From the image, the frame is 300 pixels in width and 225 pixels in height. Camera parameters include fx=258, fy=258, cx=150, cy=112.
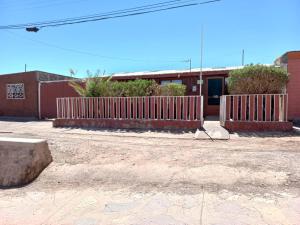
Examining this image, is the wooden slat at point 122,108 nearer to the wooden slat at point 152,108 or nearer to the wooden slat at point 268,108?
the wooden slat at point 152,108

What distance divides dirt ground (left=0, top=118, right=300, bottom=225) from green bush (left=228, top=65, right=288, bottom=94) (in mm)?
2558

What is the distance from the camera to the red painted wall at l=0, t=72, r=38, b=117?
17.1 m

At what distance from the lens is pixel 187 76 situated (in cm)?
1418

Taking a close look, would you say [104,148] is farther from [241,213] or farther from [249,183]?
[241,213]

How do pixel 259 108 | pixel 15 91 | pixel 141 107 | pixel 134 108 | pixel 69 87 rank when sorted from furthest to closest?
pixel 15 91, pixel 69 87, pixel 134 108, pixel 141 107, pixel 259 108

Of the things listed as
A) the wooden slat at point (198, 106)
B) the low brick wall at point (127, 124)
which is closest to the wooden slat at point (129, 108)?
the low brick wall at point (127, 124)

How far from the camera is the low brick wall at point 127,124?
955 cm

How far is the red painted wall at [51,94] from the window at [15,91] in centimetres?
171

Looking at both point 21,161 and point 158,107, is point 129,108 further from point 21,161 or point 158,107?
point 21,161

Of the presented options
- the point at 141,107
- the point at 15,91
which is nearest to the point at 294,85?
the point at 141,107

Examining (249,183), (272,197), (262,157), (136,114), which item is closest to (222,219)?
(272,197)

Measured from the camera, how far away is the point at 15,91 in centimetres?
1795

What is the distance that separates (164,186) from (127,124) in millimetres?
6040

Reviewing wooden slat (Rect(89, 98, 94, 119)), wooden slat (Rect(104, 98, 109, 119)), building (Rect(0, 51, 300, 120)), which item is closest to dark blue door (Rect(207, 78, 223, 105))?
building (Rect(0, 51, 300, 120))
